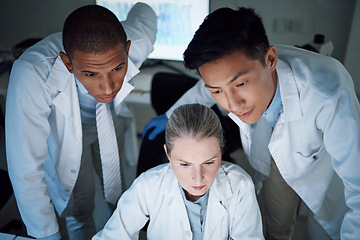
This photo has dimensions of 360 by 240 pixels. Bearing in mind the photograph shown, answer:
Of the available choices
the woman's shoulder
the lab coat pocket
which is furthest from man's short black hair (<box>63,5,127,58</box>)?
the lab coat pocket

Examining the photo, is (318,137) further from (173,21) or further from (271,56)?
(173,21)

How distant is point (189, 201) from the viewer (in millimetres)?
1188

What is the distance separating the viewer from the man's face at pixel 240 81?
88cm

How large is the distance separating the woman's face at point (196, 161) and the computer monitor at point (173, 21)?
503mm

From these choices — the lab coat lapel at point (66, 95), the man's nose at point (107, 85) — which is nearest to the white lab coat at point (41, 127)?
the lab coat lapel at point (66, 95)

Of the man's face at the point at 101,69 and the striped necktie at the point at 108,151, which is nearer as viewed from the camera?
the man's face at the point at 101,69

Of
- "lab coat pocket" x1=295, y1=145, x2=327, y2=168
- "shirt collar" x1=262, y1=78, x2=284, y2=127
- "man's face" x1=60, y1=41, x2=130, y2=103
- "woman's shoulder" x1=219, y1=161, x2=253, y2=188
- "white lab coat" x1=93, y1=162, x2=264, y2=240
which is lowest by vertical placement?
"white lab coat" x1=93, y1=162, x2=264, y2=240

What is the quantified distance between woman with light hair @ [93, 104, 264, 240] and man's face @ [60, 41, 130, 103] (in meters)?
0.22

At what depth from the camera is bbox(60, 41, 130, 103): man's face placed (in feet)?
3.25

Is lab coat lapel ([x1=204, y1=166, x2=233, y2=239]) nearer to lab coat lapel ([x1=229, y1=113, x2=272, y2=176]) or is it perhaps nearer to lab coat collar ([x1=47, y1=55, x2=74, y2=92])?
lab coat lapel ([x1=229, y1=113, x2=272, y2=176])

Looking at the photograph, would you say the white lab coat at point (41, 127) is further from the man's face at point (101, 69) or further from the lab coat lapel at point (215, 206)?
the lab coat lapel at point (215, 206)

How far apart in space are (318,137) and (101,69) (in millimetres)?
709

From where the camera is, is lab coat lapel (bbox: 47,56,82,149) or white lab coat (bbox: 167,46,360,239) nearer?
white lab coat (bbox: 167,46,360,239)

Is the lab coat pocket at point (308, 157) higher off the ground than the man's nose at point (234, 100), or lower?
lower
